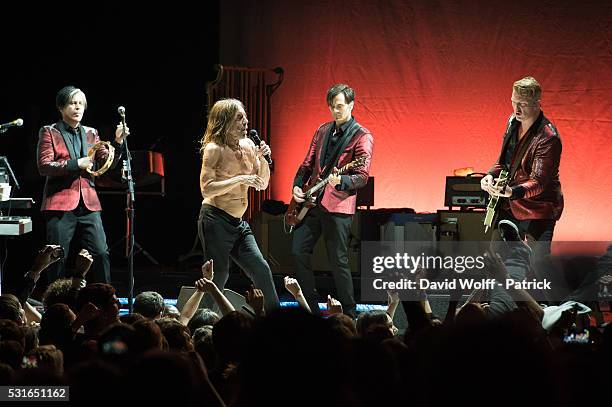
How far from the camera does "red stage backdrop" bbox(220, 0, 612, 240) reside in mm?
9836

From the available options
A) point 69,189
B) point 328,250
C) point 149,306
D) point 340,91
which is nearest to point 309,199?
point 328,250

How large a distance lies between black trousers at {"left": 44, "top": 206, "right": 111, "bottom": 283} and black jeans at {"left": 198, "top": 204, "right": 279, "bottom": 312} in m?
1.20

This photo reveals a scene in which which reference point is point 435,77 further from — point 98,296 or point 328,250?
point 98,296

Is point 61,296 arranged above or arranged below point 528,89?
below

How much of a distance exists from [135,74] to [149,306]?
19.2 ft

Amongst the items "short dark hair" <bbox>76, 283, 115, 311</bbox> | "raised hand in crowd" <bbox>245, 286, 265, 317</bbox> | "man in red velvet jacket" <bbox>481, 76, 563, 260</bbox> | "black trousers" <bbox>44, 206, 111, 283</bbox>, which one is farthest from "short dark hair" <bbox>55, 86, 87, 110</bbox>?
"raised hand in crowd" <bbox>245, 286, 265, 317</bbox>

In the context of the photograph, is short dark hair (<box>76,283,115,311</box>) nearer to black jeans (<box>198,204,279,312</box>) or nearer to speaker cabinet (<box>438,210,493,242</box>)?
black jeans (<box>198,204,279,312</box>)

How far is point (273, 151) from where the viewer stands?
35.0ft

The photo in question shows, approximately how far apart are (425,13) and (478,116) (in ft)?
4.33

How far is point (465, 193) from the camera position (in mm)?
9023

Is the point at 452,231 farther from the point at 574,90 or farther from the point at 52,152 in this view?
the point at 52,152

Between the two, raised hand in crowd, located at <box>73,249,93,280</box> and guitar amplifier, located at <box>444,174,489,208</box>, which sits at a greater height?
guitar amplifier, located at <box>444,174,489,208</box>

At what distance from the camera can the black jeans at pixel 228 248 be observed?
6.20 meters

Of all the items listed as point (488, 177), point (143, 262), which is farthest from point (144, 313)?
point (143, 262)
